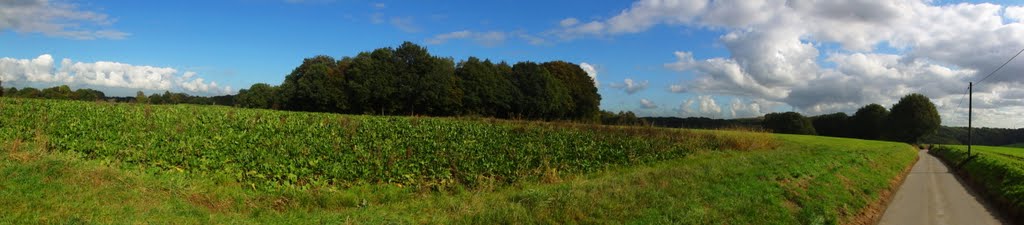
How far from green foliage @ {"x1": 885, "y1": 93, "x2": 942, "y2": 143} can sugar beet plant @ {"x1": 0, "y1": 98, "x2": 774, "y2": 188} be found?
96.5 metres

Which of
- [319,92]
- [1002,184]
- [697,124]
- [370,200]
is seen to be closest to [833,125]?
[697,124]

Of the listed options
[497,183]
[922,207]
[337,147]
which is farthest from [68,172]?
[922,207]

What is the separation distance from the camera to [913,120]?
312 feet

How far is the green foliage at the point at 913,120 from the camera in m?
94.5

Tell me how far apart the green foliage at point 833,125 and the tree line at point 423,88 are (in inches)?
2555

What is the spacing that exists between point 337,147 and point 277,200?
5709 mm

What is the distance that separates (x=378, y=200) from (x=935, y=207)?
17180mm

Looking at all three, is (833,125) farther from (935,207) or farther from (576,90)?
(935,207)

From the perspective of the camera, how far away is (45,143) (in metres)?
12.7

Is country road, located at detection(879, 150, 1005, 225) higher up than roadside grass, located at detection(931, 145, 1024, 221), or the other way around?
roadside grass, located at detection(931, 145, 1024, 221)

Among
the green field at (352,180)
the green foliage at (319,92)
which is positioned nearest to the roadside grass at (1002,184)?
the green field at (352,180)

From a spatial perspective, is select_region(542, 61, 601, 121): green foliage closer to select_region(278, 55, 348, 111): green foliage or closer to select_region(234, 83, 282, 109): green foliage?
select_region(278, 55, 348, 111): green foliage

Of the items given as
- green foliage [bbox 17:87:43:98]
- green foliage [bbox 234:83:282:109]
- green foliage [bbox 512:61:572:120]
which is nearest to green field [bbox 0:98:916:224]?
green foliage [bbox 17:87:43:98]

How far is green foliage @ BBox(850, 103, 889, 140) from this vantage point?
332 ft
